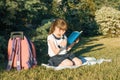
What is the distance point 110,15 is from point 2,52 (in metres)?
10.5

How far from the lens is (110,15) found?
18672 mm

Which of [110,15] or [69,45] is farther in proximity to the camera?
[110,15]

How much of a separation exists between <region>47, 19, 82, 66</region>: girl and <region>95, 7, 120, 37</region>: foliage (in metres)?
9.98

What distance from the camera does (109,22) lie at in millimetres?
18406

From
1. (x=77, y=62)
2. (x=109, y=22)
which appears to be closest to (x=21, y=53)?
(x=77, y=62)

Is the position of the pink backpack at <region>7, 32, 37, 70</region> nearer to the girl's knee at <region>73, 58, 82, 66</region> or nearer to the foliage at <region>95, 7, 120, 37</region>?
the girl's knee at <region>73, 58, 82, 66</region>

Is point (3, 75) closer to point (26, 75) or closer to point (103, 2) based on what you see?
point (26, 75)

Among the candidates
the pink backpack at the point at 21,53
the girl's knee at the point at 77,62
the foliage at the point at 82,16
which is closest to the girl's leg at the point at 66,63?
the girl's knee at the point at 77,62

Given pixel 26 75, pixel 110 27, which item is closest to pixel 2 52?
pixel 26 75

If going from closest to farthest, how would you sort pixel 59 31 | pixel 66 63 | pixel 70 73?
pixel 70 73, pixel 66 63, pixel 59 31

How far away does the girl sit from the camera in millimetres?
8016

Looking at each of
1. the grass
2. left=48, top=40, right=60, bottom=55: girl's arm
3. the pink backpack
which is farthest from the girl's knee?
the pink backpack

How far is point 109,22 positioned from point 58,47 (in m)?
10.6

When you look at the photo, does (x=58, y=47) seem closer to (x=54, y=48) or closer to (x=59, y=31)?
(x=54, y=48)
